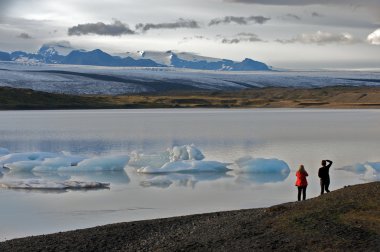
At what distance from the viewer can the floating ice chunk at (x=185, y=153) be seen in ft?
86.6

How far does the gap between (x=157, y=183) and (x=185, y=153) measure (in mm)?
5305

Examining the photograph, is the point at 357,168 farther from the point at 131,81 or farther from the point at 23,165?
the point at 131,81

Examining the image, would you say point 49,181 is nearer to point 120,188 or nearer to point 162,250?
point 120,188

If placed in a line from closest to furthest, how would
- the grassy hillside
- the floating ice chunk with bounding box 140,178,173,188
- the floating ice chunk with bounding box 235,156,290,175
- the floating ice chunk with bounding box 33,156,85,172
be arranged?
the floating ice chunk with bounding box 140,178,173,188 → the floating ice chunk with bounding box 235,156,290,175 → the floating ice chunk with bounding box 33,156,85,172 → the grassy hillside

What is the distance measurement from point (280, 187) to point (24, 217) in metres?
7.87

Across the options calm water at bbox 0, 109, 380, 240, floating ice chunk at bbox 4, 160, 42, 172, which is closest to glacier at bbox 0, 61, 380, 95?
calm water at bbox 0, 109, 380, 240

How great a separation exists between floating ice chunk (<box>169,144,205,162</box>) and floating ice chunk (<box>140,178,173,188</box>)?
394 cm

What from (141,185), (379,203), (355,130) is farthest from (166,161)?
(355,130)

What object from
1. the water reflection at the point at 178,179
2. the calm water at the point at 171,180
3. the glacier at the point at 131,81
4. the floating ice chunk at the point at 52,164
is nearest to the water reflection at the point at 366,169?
the calm water at the point at 171,180

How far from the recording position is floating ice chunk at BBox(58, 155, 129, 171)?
24.8 metres

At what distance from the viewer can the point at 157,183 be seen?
2166 centimetres

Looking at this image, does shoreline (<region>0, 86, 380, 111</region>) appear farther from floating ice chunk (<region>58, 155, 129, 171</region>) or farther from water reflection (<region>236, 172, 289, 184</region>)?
water reflection (<region>236, 172, 289, 184</region>)

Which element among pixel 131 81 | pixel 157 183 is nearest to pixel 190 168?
pixel 157 183

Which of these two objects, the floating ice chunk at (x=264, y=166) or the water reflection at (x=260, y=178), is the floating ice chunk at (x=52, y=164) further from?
the water reflection at (x=260, y=178)
